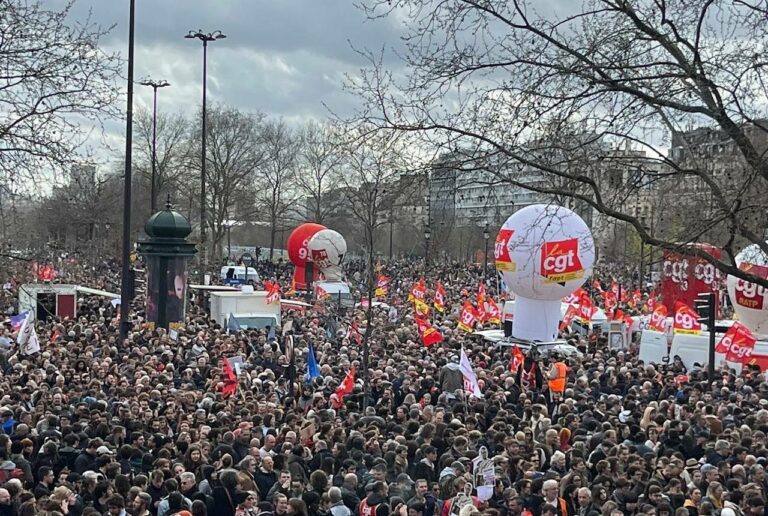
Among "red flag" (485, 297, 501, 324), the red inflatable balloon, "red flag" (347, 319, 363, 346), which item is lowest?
"red flag" (347, 319, 363, 346)

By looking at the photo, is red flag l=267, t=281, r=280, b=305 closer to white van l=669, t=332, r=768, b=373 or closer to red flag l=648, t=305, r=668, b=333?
red flag l=648, t=305, r=668, b=333

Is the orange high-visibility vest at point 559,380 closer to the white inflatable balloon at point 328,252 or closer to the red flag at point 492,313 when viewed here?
the red flag at point 492,313

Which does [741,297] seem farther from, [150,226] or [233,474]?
[233,474]

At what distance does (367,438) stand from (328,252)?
115ft

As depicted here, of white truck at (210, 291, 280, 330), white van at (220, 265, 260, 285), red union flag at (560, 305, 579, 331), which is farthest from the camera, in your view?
white van at (220, 265, 260, 285)

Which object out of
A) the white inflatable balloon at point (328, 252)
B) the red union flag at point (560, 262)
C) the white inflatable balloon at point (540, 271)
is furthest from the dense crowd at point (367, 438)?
the white inflatable balloon at point (328, 252)

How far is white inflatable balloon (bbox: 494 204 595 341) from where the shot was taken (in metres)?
25.0

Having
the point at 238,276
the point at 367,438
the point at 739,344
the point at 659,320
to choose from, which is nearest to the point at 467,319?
the point at 659,320

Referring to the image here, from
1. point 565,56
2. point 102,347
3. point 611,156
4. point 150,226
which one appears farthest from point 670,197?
point 150,226

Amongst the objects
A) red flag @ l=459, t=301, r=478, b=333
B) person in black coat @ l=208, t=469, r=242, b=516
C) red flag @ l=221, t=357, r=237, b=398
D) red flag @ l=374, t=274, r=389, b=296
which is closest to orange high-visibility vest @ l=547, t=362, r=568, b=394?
red flag @ l=221, t=357, r=237, b=398

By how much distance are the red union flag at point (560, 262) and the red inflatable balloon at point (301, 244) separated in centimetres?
2235

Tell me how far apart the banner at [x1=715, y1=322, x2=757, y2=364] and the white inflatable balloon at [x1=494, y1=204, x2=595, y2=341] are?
4053 mm

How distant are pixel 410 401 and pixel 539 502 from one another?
19.0 feet

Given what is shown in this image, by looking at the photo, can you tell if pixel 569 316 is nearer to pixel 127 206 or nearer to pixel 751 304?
pixel 751 304
